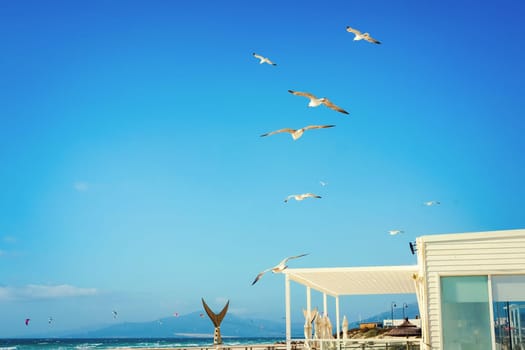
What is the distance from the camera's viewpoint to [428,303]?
12.8m

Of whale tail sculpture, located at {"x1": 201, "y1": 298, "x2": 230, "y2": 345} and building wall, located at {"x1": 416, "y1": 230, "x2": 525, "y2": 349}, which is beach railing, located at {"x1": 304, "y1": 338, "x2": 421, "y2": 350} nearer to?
building wall, located at {"x1": 416, "y1": 230, "x2": 525, "y2": 349}

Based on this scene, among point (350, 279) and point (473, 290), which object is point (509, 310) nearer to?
point (473, 290)

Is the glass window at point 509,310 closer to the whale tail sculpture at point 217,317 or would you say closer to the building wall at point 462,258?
the building wall at point 462,258

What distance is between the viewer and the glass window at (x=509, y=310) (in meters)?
12.2

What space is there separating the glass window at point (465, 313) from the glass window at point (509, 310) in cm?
16

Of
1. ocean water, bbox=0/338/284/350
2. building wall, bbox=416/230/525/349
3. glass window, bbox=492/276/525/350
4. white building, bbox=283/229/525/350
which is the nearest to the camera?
glass window, bbox=492/276/525/350

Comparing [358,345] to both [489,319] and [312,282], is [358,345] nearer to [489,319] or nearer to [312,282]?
[312,282]

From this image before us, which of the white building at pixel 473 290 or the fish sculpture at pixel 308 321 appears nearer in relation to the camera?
the white building at pixel 473 290

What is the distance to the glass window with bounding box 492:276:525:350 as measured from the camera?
1217 cm

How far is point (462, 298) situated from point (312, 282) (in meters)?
5.28

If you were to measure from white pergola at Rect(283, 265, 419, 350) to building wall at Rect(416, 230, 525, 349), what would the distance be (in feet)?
6.85

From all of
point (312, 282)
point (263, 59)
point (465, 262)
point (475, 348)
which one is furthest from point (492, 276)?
point (263, 59)

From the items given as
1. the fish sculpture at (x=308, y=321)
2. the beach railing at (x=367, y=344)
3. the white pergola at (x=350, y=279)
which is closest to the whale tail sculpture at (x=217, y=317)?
the white pergola at (x=350, y=279)

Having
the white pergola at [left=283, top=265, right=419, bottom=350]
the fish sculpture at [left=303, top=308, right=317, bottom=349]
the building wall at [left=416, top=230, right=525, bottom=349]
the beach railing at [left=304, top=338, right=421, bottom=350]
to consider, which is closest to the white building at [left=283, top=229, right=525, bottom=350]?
the building wall at [left=416, top=230, right=525, bottom=349]
